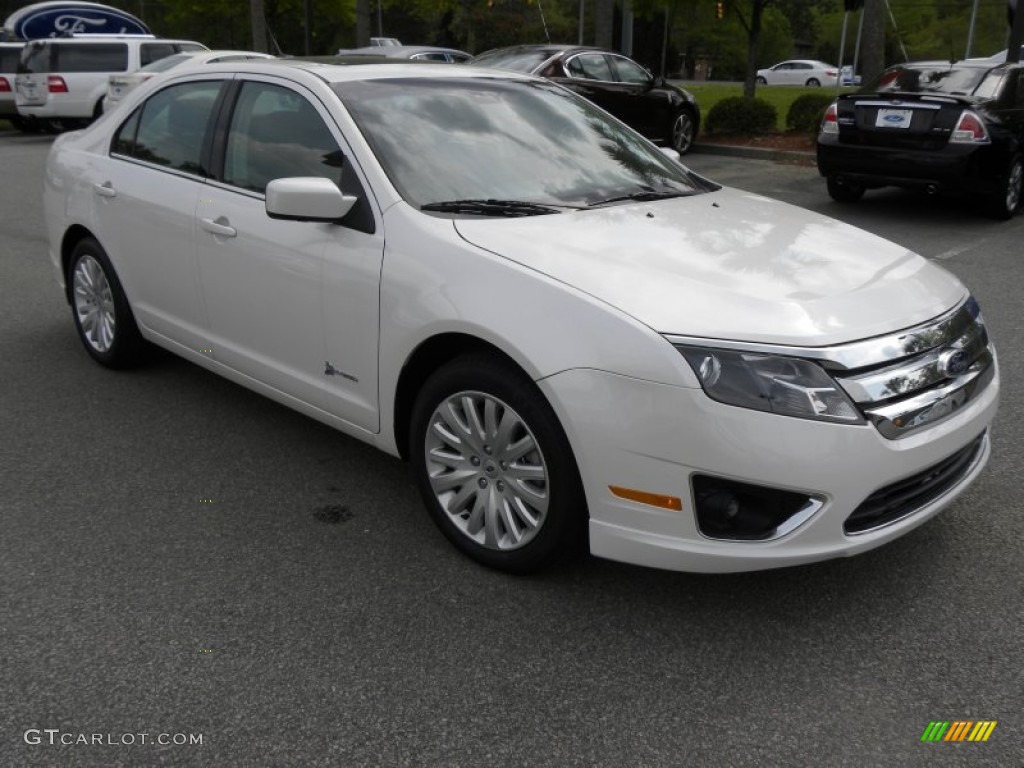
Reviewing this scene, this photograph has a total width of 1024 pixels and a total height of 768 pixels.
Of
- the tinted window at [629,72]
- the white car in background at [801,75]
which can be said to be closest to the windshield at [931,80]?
the tinted window at [629,72]

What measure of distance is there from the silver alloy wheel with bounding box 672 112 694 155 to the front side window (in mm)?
11136

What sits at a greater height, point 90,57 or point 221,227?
point 90,57

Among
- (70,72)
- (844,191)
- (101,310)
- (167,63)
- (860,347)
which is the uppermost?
(167,63)

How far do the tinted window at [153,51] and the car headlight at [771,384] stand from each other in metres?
19.1

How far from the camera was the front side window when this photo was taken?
14.7 ft

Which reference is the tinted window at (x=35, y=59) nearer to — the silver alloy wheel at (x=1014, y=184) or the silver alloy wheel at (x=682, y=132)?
the silver alloy wheel at (x=682, y=132)

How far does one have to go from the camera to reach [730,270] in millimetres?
3174

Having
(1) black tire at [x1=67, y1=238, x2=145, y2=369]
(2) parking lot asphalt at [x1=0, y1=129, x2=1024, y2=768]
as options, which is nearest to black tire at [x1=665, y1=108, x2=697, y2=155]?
(1) black tire at [x1=67, y1=238, x2=145, y2=369]

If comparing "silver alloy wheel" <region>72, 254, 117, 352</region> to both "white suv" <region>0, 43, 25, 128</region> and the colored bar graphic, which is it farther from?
"white suv" <region>0, 43, 25, 128</region>

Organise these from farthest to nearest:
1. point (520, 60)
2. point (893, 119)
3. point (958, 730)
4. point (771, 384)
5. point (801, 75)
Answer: point (801, 75) < point (520, 60) < point (893, 119) < point (771, 384) < point (958, 730)

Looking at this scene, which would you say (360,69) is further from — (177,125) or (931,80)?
(931,80)

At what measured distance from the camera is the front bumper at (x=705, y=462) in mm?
2727

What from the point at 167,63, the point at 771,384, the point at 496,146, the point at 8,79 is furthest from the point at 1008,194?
the point at 8,79

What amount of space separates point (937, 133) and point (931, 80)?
1.05 metres
